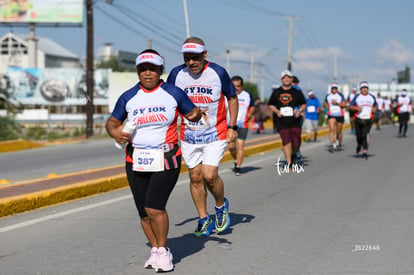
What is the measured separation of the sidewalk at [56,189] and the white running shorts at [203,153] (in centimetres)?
265

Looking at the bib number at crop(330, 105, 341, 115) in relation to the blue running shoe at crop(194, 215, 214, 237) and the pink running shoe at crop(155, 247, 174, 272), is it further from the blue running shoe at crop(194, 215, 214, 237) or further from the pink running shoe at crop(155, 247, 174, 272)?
the pink running shoe at crop(155, 247, 174, 272)

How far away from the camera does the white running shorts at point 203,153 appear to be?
7.00 metres

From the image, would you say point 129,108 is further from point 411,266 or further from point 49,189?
point 49,189

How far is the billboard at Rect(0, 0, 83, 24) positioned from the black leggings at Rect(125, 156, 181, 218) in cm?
5860

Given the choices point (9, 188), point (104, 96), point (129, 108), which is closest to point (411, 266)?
point (129, 108)

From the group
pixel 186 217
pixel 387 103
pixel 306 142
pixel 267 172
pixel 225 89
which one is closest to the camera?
pixel 225 89

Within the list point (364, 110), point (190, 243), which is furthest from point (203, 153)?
point (364, 110)

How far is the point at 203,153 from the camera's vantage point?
7.05 meters

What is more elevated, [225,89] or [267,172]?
[225,89]

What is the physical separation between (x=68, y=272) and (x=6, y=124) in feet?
100

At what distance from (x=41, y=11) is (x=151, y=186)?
6200cm

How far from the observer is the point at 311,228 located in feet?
24.1

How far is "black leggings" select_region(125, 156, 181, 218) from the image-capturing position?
548cm

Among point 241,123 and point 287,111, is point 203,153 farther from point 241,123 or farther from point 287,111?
point 241,123
